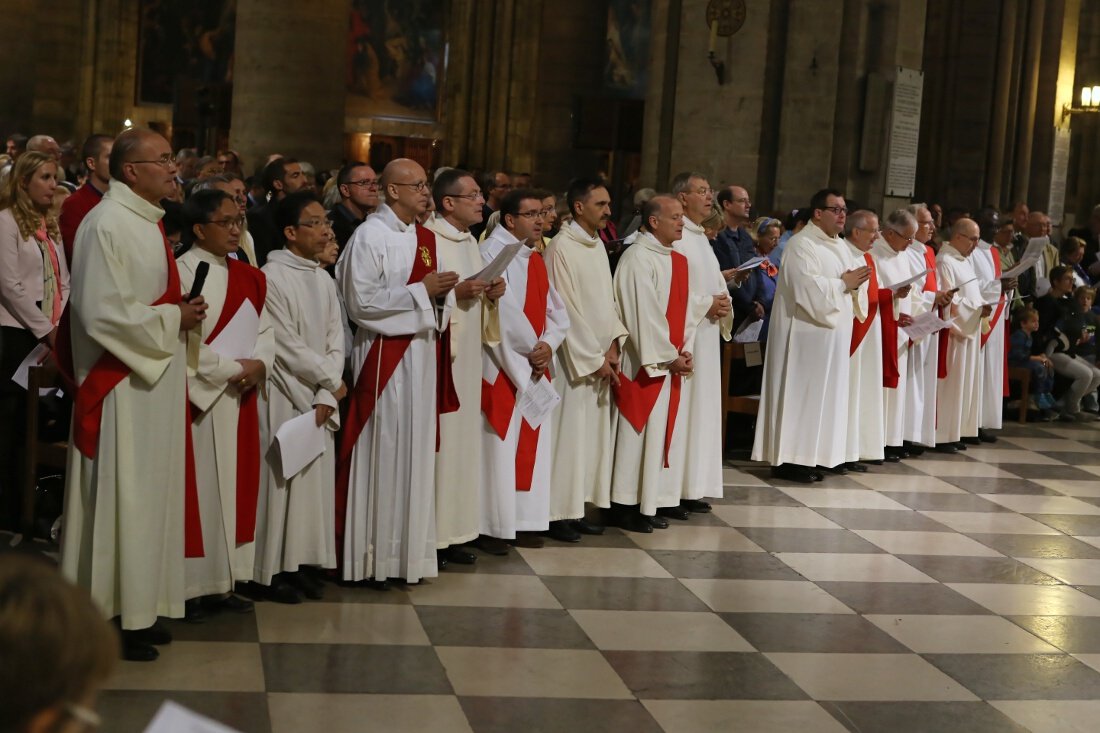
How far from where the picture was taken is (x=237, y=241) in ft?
19.3

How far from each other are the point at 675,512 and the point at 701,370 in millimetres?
830

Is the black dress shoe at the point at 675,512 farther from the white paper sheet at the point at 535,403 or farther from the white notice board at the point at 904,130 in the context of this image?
the white notice board at the point at 904,130

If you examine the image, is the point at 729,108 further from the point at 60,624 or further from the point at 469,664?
the point at 60,624

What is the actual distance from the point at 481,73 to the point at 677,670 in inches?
795

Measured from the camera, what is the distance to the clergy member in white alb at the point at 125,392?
5238 mm

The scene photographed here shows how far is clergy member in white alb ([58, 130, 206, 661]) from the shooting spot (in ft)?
17.2

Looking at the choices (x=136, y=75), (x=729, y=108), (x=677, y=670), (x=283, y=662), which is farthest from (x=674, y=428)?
(x=136, y=75)

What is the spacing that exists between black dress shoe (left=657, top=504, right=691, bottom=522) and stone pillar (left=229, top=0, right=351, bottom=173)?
8.32 m

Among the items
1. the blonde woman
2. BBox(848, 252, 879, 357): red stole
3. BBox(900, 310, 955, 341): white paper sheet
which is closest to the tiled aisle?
BBox(848, 252, 879, 357): red stole

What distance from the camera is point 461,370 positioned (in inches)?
278

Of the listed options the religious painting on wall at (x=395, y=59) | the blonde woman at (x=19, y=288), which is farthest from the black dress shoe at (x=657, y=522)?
the religious painting on wall at (x=395, y=59)

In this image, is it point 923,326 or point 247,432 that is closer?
point 247,432

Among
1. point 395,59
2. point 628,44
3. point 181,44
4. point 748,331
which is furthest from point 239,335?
point 181,44

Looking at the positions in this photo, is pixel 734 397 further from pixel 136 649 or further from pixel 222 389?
pixel 136 649
